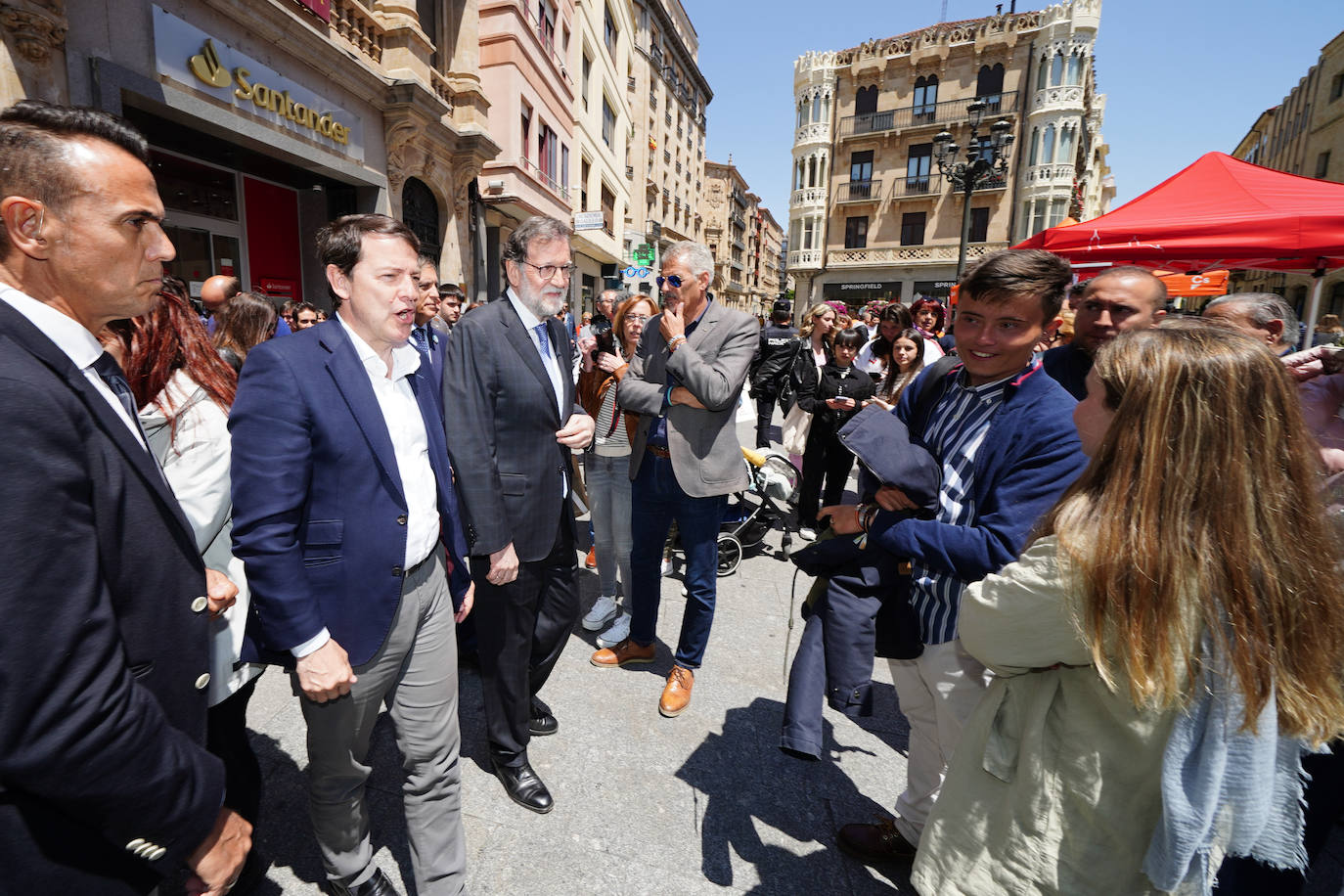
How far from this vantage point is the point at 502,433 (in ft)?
8.03

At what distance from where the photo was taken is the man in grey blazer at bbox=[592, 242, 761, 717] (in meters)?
3.07

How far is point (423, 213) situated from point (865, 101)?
98.3 ft

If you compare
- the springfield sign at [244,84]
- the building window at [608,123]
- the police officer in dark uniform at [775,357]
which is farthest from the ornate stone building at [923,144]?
the springfield sign at [244,84]

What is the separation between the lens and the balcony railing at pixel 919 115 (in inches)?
1175

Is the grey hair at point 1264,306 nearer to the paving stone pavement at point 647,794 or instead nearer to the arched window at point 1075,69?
the paving stone pavement at point 647,794

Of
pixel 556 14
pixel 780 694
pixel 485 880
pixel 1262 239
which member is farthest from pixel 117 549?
pixel 556 14

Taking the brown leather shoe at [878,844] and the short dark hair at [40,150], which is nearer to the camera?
the short dark hair at [40,150]

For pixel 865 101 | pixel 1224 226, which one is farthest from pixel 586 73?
pixel 1224 226

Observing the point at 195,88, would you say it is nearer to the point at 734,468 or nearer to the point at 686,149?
the point at 734,468

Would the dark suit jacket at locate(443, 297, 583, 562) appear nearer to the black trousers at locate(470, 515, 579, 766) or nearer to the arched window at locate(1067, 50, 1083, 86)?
the black trousers at locate(470, 515, 579, 766)

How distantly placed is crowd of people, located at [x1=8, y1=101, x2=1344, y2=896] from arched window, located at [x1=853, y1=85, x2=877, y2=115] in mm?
36079

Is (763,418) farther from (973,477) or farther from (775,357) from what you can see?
(973,477)

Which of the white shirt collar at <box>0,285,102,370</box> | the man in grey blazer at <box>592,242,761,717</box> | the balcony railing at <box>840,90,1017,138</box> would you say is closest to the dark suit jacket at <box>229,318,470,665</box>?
the white shirt collar at <box>0,285,102,370</box>

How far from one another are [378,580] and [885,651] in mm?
1687
